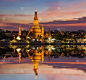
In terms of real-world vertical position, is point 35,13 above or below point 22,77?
above

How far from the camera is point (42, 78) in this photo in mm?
10203

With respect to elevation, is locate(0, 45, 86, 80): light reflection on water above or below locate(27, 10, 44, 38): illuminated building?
below

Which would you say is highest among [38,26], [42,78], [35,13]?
[35,13]

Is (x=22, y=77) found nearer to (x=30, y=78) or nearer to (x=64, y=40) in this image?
(x=30, y=78)

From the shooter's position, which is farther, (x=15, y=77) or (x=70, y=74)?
(x=70, y=74)

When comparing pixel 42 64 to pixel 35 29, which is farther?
pixel 35 29

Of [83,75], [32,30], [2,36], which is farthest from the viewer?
[32,30]

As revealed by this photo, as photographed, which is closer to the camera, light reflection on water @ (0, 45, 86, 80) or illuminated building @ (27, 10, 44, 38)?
light reflection on water @ (0, 45, 86, 80)

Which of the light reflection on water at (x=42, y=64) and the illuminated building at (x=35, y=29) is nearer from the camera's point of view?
the light reflection on water at (x=42, y=64)

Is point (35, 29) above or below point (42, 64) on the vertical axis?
above

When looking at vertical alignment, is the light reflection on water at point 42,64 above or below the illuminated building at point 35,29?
below

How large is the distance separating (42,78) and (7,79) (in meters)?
1.65

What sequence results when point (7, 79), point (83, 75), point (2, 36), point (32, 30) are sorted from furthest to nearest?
point (32, 30) → point (2, 36) → point (83, 75) → point (7, 79)

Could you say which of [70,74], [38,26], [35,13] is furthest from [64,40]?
[70,74]
